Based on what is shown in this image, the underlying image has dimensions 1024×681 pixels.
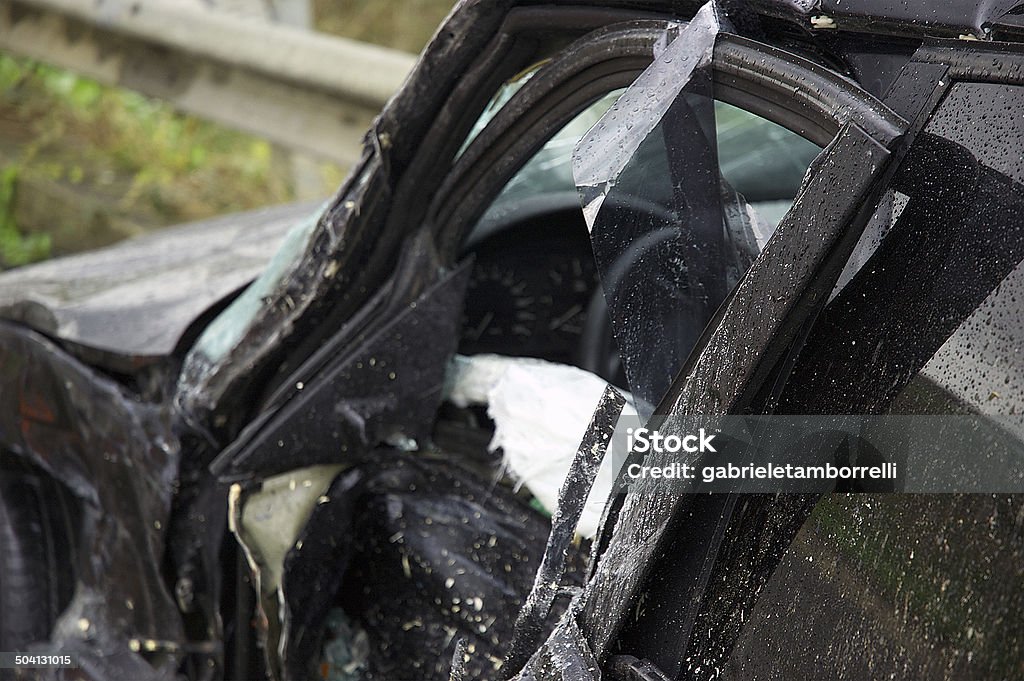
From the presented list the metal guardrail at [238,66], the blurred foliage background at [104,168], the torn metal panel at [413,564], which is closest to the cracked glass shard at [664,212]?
the torn metal panel at [413,564]

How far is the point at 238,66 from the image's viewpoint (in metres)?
4.44

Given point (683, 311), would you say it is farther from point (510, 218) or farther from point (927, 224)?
point (510, 218)

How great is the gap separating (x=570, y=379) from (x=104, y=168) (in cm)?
516

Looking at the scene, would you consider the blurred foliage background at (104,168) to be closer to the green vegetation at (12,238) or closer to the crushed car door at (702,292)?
the green vegetation at (12,238)

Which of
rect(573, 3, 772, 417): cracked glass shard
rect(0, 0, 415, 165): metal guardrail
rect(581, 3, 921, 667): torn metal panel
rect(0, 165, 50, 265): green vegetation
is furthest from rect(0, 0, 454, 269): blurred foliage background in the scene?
rect(581, 3, 921, 667): torn metal panel

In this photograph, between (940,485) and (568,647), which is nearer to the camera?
(940,485)

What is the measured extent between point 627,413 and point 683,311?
0.15 metres

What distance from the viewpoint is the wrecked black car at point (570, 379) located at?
3.57 feet

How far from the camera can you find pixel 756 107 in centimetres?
126

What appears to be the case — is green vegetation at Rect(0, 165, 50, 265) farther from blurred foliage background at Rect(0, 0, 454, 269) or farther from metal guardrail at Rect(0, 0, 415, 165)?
metal guardrail at Rect(0, 0, 415, 165)

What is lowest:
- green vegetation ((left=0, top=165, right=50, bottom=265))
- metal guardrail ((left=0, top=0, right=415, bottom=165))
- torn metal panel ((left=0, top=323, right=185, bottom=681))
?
torn metal panel ((left=0, top=323, right=185, bottom=681))

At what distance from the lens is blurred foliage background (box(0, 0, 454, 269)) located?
5.65 m

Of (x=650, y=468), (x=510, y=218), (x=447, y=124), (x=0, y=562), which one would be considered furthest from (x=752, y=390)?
(x=0, y=562)

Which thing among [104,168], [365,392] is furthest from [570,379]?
[104,168]
